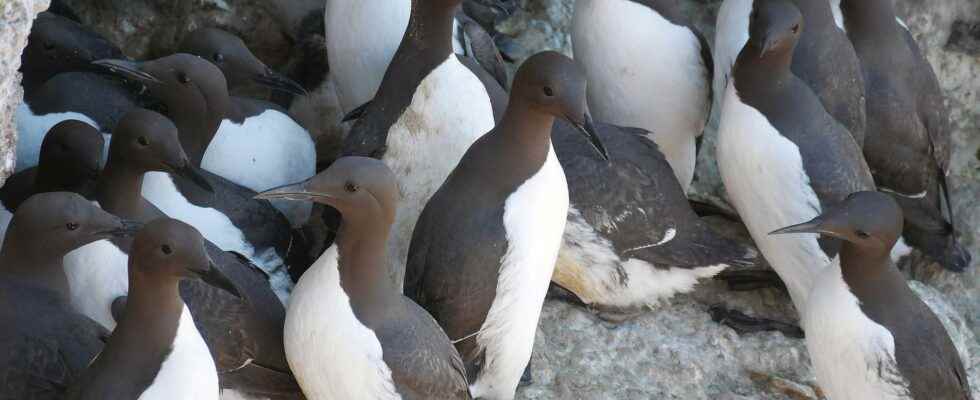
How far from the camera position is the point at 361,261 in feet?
17.6

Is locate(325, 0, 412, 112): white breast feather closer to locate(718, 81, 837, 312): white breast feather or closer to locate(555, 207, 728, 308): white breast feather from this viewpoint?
locate(555, 207, 728, 308): white breast feather

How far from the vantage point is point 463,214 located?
18.9ft

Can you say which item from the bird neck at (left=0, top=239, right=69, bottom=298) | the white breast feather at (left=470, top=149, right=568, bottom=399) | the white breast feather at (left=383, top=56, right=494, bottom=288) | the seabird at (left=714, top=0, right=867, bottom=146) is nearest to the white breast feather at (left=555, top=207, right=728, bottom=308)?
the white breast feather at (left=383, top=56, right=494, bottom=288)

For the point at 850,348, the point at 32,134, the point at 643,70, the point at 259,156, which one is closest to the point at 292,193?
the point at 259,156

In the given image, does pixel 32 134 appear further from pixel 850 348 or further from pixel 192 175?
pixel 850 348

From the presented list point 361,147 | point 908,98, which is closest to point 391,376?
point 361,147

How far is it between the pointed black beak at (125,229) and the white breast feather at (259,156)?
4.64 ft

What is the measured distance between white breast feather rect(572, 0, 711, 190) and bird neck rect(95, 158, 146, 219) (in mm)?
2264

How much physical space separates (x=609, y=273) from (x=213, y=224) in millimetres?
1606

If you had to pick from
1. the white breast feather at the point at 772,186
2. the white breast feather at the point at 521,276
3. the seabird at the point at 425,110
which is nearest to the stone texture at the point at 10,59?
the seabird at the point at 425,110

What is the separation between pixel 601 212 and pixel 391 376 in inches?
61.2

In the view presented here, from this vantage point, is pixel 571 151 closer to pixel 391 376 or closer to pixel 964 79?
pixel 391 376

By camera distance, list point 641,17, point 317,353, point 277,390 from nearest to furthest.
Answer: point 317,353, point 277,390, point 641,17

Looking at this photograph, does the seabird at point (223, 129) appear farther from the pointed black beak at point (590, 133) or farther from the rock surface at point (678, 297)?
the pointed black beak at point (590, 133)
